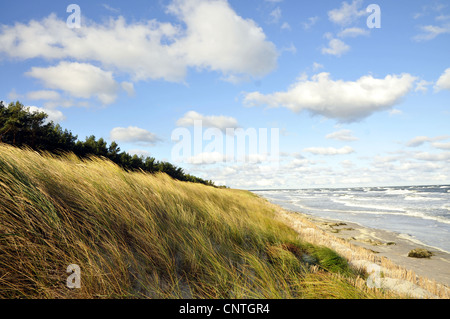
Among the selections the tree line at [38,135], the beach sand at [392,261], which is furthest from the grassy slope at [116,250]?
the tree line at [38,135]

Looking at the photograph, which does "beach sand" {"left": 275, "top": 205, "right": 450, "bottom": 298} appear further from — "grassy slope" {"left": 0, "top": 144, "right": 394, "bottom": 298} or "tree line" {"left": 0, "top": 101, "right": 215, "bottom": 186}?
"tree line" {"left": 0, "top": 101, "right": 215, "bottom": 186}

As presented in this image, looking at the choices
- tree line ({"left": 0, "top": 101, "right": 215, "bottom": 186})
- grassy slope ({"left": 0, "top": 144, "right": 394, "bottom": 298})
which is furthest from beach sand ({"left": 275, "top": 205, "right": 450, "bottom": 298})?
tree line ({"left": 0, "top": 101, "right": 215, "bottom": 186})

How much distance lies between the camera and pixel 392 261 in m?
7.71

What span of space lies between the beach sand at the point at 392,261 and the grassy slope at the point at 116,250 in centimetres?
81

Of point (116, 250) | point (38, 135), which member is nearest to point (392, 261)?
point (116, 250)

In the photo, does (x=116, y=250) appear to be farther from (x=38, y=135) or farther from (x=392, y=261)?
(x=38, y=135)

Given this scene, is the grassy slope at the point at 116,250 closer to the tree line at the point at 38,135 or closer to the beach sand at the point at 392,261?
the beach sand at the point at 392,261

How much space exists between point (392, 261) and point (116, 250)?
28.4 ft

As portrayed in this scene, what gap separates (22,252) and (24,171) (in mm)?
1563

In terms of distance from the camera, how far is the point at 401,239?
1178 centimetres

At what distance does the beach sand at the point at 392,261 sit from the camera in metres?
3.89

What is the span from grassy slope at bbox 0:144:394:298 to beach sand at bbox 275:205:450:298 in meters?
0.81

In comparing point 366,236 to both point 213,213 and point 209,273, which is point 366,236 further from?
point 209,273
